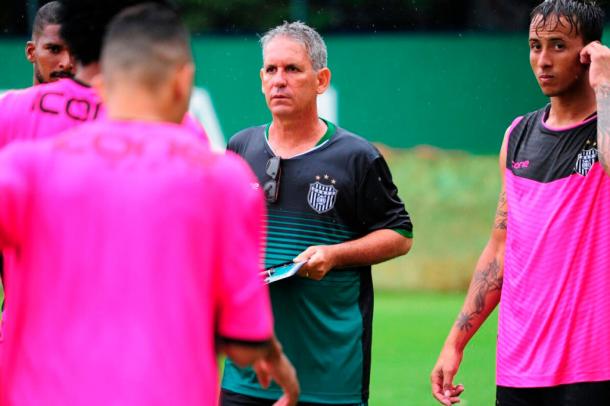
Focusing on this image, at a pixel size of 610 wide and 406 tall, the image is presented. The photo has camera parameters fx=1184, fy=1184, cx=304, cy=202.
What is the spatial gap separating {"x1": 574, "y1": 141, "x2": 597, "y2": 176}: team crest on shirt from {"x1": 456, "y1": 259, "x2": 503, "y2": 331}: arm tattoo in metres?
0.71

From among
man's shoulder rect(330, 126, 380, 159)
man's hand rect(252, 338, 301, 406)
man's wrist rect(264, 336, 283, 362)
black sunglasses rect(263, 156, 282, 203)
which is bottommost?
man's hand rect(252, 338, 301, 406)

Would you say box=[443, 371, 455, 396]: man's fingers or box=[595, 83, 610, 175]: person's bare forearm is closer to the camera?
box=[595, 83, 610, 175]: person's bare forearm

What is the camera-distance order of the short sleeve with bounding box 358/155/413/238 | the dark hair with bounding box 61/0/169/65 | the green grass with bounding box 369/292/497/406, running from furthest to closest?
the green grass with bounding box 369/292/497/406
the short sleeve with bounding box 358/155/413/238
the dark hair with bounding box 61/0/169/65

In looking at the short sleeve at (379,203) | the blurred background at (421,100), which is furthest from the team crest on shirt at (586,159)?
the blurred background at (421,100)

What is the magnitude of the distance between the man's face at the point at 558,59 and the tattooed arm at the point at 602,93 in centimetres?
12

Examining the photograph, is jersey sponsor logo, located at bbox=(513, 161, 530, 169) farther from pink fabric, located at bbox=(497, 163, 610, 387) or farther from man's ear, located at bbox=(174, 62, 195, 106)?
man's ear, located at bbox=(174, 62, 195, 106)

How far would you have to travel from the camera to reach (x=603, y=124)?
15.0ft

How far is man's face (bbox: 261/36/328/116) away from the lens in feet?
17.8

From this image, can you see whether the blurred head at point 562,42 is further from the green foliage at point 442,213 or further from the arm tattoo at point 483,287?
the green foliage at point 442,213

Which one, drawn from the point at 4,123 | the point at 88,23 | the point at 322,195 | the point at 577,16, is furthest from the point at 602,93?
the point at 4,123

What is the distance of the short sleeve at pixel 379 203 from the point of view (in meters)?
5.34

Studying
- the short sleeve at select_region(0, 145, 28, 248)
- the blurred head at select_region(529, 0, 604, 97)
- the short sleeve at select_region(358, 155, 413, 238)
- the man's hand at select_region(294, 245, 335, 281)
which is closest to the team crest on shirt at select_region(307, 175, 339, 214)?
the short sleeve at select_region(358, 155, 413, 238)

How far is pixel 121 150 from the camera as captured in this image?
9.71ft

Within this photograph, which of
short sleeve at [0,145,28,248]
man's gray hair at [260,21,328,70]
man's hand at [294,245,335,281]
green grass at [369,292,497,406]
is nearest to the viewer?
short sleeve at [0,145,28,248]
